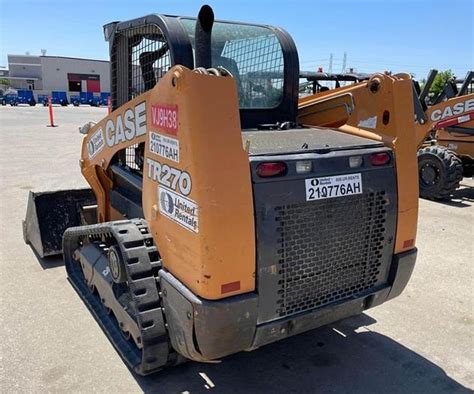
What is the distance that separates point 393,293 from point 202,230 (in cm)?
150

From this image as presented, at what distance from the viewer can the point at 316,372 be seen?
3.09 meters

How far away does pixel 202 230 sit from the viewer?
226 cm

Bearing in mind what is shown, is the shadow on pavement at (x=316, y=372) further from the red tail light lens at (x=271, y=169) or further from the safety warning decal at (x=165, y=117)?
the safety warning decal at (x=165, y=117)

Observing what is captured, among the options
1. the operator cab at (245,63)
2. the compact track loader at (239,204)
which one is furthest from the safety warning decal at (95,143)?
the operator cab at (245,63)

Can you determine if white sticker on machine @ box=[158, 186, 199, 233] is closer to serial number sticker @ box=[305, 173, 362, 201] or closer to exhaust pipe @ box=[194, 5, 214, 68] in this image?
serial number sticker @ box=[305, 173, 362, 201]

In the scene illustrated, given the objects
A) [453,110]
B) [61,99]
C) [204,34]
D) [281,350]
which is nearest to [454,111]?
[453,110]

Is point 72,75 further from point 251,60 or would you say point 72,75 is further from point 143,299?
point 143,299

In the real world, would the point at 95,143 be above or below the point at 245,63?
below

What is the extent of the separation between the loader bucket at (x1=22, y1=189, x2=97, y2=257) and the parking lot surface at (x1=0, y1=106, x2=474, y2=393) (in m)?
0.20

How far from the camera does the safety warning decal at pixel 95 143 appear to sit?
3.80m

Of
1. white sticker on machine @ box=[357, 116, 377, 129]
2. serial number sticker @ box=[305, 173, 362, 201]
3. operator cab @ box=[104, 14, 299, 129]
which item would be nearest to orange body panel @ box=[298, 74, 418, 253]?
white sticker on machine @ box=[357, 116, 377, 129]

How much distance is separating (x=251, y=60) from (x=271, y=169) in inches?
57.3

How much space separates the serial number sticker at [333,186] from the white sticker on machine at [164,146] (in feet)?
2.39

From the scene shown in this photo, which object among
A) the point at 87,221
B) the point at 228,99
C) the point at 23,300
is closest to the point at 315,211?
the point at 228,99
